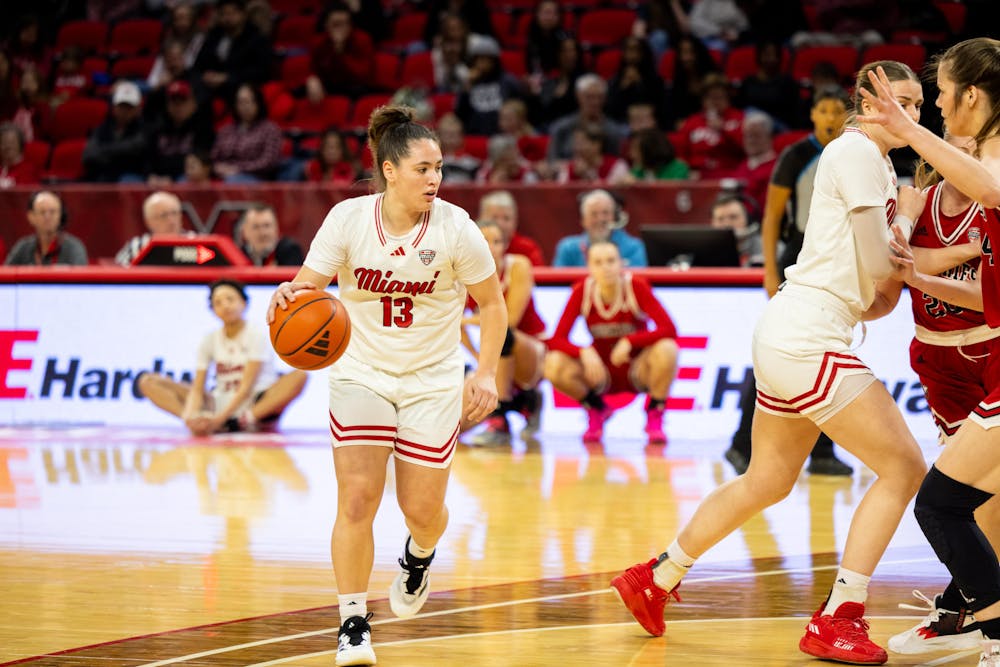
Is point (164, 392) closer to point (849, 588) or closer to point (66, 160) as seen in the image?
point (66, 160)

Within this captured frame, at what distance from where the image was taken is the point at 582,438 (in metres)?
8.98

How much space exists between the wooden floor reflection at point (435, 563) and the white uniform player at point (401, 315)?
73 centimetres

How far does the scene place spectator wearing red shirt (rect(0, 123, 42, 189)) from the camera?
13.7 m

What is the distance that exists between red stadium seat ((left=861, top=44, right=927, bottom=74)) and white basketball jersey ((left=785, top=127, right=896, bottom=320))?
333 inches

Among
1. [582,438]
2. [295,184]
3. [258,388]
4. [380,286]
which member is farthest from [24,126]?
[380,286]

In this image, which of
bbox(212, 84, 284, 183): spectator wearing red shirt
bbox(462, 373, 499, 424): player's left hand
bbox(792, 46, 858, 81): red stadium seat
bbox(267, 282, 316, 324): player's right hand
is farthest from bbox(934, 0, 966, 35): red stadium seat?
bbox(267, 282, 316, 324): player's right hand

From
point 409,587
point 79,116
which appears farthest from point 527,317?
point 79,116

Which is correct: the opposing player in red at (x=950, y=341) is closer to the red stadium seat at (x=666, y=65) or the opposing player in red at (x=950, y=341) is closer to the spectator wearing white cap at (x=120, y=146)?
the red stadium seat at (x=666, y=65)

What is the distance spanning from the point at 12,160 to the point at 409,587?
34.1 feet

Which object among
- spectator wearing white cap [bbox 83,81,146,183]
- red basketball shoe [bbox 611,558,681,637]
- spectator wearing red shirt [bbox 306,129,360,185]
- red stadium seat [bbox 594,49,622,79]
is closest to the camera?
red basketball shoe [bbox 611,558,681,637]

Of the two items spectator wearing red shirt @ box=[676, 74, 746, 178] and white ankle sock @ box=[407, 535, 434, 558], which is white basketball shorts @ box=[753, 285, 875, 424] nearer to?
white ankle sock @ box=[407, 535, 434, 558]

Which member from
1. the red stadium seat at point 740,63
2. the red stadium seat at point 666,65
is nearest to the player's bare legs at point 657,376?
the red stadium seat at point 666,65

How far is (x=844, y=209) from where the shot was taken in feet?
13.6

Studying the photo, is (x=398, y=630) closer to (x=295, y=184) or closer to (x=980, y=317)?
(x=980, y=317)
